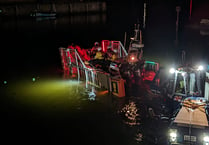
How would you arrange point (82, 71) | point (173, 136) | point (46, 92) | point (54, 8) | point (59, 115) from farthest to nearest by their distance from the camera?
point (54, 8) < point (82, 71) < point (46, 92) < point (59, 115) < point (173, 136)

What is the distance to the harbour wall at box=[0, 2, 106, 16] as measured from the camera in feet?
224

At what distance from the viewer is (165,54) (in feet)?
96.8

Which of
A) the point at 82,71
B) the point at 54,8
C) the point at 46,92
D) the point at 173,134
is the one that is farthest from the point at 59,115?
the point at 54,8

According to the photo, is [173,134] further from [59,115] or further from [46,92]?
[46,92]

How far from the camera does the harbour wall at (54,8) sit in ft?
224

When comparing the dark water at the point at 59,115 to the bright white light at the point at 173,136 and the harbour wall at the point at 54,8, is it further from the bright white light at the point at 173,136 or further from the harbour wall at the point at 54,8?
the harbour wall at the point at 54,8

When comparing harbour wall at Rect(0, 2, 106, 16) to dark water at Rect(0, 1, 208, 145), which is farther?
harbour wall at Rect(0, 2, 106, 16)

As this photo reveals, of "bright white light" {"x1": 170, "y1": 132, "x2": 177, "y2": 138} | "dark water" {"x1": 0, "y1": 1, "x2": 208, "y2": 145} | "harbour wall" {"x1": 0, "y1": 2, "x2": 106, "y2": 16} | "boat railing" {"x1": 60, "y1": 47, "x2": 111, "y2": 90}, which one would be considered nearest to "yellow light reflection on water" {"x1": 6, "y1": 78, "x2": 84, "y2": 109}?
"dark water" {"x1": 0, "y1": 1, "x2": 208, "y2": 145}

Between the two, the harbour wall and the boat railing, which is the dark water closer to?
the boat railing

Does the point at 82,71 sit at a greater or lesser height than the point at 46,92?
greater

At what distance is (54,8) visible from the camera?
253ft

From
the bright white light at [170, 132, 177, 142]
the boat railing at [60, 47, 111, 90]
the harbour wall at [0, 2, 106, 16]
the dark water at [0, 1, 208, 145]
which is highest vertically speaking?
the harbour wall at [0, 2, 106, 16]

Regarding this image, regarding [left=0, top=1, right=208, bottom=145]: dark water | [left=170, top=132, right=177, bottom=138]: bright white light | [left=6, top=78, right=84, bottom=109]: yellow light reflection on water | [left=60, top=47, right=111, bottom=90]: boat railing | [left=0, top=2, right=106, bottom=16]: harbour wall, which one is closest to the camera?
[left=170, top=132, right=177, bottom=138]: bright white light

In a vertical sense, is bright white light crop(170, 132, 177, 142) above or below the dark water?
above
